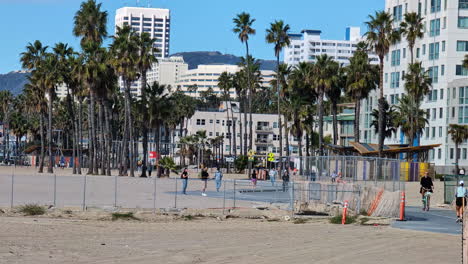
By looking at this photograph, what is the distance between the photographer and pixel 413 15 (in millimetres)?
80312

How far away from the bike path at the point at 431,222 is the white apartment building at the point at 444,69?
50.8 meters

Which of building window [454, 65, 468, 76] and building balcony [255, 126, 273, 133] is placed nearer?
building window [454, 65, 468, 76]

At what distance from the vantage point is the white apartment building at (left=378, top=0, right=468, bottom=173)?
86.4 m

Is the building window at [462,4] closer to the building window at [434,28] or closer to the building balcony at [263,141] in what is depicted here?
the building window at [434,28]

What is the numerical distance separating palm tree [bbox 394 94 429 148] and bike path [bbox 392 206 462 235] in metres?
48.8

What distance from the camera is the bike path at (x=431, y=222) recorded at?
2653 centimetres

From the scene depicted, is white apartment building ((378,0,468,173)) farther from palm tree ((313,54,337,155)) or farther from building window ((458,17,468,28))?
palm tree ((313,54,337,155))

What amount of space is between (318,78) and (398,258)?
224 feet

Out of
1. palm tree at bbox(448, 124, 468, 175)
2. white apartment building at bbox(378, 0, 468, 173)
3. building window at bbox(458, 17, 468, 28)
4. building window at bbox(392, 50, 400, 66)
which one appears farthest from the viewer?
building window at bbox(392, 50, 400, 66)

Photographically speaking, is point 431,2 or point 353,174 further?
point 431,2

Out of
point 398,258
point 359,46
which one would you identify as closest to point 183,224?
point 398,258

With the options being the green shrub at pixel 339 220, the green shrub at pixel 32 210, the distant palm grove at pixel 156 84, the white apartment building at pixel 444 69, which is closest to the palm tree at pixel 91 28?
the distant palm grove at pixel 156 84

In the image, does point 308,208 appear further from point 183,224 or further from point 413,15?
point 413,15

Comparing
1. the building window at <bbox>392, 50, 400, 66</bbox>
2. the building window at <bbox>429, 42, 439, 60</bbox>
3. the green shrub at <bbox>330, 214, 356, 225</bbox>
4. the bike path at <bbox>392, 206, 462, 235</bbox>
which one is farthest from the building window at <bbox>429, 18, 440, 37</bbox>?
the green shrub at <bbox>330, 214, 356, 225</bbox>
